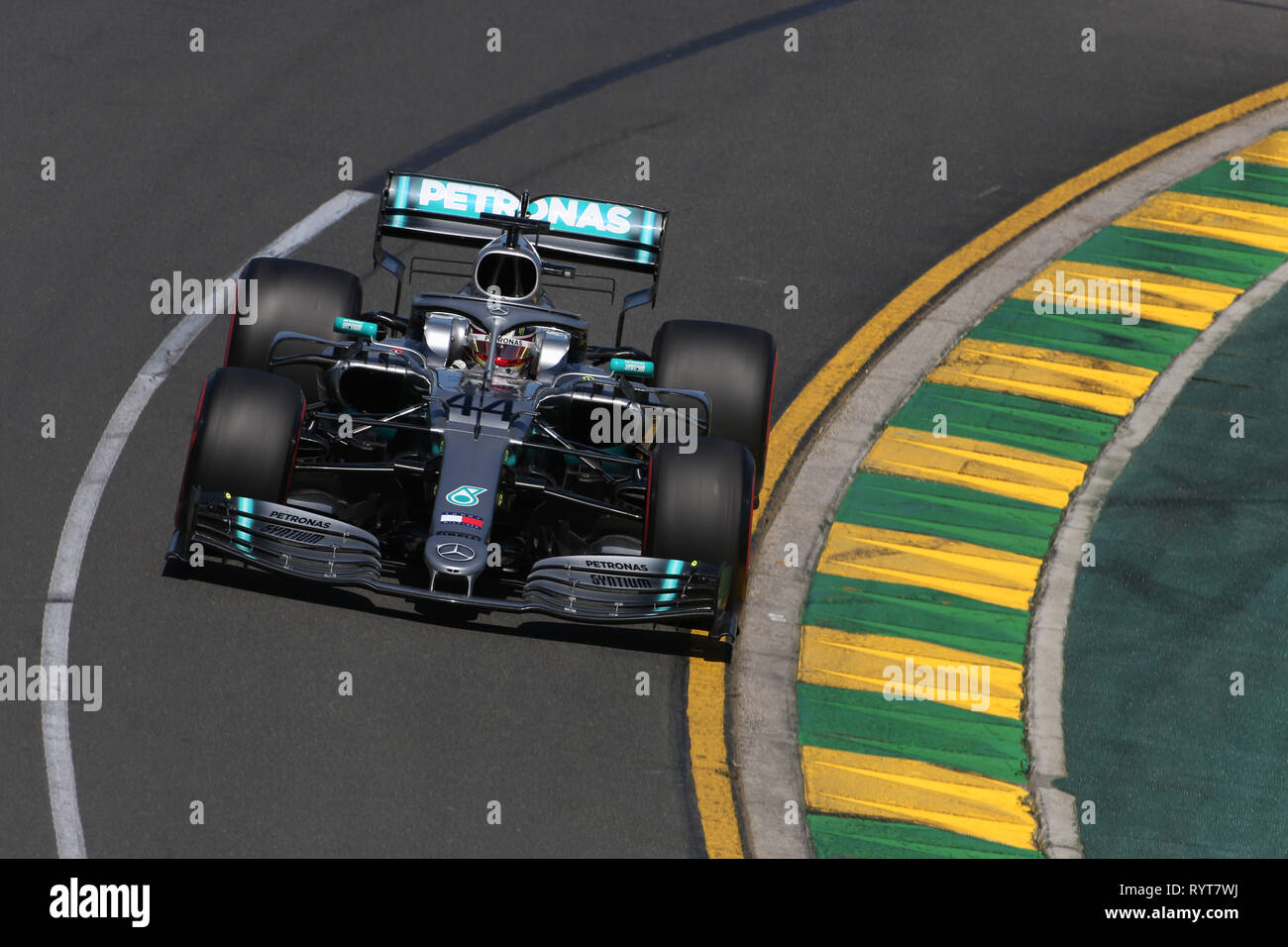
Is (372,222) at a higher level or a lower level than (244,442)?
higher

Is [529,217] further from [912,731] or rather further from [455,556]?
[912,731]

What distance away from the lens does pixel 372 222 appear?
44.8 feet

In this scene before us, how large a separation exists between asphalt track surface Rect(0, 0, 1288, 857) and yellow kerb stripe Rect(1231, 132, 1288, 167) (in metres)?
0.65

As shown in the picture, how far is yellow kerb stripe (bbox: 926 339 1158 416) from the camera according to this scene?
12.6 meters

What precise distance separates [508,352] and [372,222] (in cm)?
352

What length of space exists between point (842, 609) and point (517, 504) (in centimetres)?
191

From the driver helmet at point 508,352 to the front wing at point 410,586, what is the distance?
1787 millimetres

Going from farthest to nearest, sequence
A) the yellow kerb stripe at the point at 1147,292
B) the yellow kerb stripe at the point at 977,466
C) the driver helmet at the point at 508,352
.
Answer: the yellow kerb stripe at the point at 1147,292 → the yellow kerb stripe at the point at 977,466 → the driver helmet at the point at 508,352

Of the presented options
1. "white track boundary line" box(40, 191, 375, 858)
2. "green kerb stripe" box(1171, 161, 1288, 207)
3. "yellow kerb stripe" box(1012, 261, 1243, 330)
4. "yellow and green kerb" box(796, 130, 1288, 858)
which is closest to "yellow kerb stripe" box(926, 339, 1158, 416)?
"yellow and green kerb" box(796, 130, 1288, 858)

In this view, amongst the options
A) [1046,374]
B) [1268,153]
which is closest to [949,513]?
[1046,374]

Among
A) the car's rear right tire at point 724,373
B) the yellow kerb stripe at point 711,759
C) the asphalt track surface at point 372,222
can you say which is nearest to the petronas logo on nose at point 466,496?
the asphalt track surface at point 372,222

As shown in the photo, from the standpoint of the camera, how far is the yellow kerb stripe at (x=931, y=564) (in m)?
10.6

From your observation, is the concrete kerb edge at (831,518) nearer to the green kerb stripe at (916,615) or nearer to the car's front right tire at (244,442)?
the green kerb stripe at (916,615)

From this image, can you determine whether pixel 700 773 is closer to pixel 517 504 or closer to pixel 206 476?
pixel 517 504
